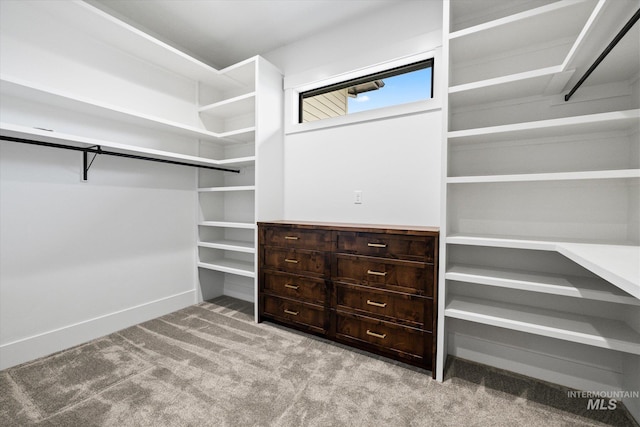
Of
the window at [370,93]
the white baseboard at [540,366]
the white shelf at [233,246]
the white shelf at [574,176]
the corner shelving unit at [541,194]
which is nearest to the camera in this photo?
the white shelf at [574,176]

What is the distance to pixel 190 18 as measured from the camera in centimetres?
259

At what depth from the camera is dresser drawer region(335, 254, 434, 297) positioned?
1.87 m

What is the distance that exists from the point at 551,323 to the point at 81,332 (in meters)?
3.35

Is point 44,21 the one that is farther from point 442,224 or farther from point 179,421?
point 442,224

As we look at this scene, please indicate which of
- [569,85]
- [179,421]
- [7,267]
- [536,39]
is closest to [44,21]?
[7,267]

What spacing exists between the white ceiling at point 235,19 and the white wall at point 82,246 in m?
1.33

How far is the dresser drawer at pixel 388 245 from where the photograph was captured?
1855 millimetres

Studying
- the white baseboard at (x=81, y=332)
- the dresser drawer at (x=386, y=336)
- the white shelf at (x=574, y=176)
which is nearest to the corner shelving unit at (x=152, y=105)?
the white baseboard at (x=81, y=332)

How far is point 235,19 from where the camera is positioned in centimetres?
261

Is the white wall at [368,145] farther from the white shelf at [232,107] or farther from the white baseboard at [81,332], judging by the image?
the white baseboard at [81,332]

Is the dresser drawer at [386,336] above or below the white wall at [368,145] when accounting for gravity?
below

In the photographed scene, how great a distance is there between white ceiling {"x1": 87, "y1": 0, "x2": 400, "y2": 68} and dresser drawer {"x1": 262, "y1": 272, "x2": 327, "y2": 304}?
2343 millimetres

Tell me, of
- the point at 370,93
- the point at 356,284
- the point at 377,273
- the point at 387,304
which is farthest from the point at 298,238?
the point at 370,93

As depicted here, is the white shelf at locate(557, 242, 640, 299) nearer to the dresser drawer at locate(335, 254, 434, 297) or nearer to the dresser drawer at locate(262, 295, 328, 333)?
the dresser drawer at locate(335, 254, 434, 297)
